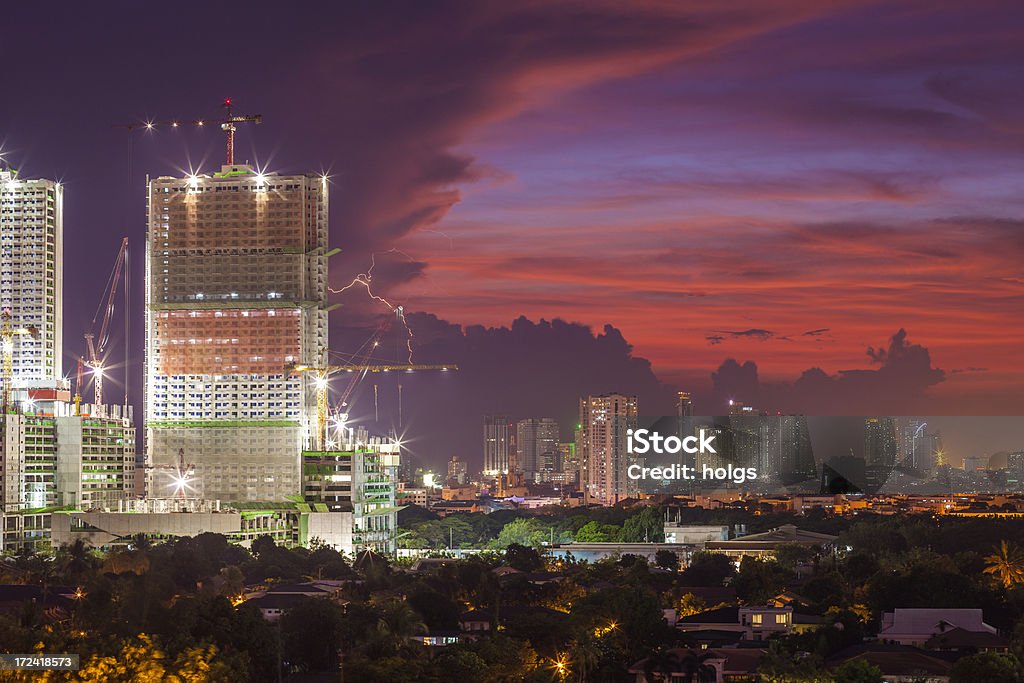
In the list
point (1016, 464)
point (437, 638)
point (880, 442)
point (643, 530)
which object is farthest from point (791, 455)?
point (437, 638)

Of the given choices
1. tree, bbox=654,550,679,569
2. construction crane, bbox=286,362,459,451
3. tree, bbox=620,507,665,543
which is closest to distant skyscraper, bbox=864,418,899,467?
tree, bbox=620,507,665,543

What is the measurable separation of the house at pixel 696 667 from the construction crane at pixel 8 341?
204ft

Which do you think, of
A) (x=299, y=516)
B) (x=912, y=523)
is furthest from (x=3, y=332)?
(x=912, y=523)

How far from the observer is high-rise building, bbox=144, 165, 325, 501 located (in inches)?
4186

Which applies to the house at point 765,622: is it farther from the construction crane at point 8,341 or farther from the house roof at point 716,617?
the construction crane at point 8,341

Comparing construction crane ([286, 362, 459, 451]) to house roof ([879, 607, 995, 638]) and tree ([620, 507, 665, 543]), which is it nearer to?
tree ([620, 507, 665, 543])

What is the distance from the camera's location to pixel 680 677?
50312 millimetres

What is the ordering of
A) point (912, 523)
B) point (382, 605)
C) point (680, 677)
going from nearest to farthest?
1. point (680, 677)
2. point (382, 605)
3. point (912, 523)

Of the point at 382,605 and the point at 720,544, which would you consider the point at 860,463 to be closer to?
the point at 720,544

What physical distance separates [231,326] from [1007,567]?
163 feet

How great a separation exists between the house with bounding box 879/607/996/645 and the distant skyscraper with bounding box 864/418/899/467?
83.8 metres

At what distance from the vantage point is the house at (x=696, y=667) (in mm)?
50062

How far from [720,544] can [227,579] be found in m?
39.8

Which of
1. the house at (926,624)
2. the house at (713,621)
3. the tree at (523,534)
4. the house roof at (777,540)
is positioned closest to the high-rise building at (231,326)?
the tree at (523,534)
